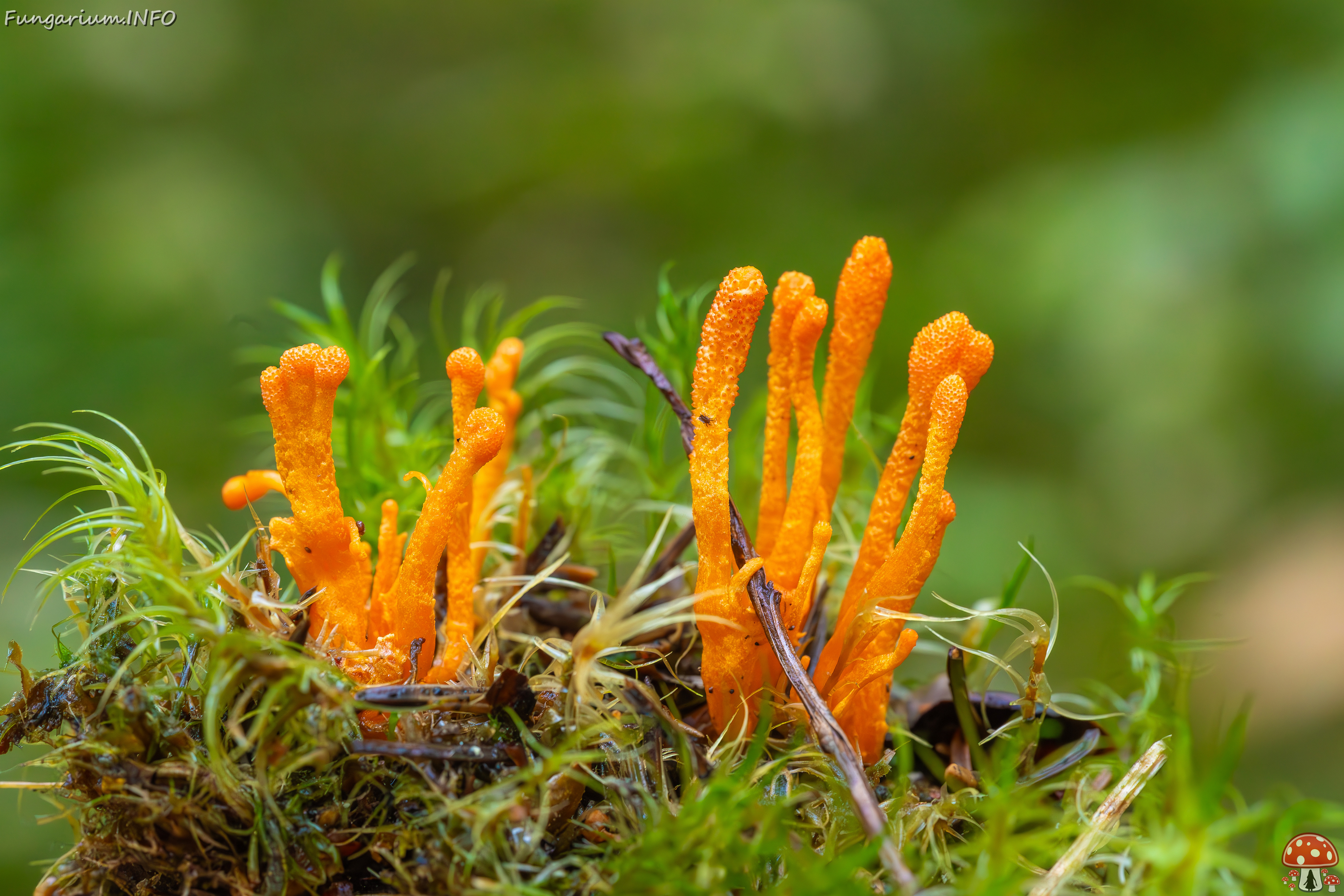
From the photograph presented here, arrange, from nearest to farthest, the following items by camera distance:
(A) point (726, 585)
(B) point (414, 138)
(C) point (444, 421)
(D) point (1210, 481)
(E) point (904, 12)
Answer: (A) point (726, 585), (C) point (444, 421), (D) point (1210, 481), (E) point (904, 12), (B) point (414, 138)

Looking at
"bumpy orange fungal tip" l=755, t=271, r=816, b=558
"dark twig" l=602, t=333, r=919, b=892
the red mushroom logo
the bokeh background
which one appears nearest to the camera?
"dark twig" l=602, t=333, r=919, b=892

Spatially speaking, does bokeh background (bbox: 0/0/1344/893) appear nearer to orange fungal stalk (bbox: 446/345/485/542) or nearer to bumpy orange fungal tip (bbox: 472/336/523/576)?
bumpy orange fungal tip (bbox: 472/336/523/576)

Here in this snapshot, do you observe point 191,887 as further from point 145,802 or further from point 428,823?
point 428,823

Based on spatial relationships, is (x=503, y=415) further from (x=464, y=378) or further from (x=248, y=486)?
(x=248, y=486)

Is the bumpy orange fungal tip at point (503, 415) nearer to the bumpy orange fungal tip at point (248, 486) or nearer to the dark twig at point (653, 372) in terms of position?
the dark twig at point (653, 372)

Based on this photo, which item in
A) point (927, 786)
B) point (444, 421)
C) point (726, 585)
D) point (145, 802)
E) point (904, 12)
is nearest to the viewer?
point (145, 802)

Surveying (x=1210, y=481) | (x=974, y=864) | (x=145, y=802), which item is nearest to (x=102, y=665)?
(x=145, y=802)

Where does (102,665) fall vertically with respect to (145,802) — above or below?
above

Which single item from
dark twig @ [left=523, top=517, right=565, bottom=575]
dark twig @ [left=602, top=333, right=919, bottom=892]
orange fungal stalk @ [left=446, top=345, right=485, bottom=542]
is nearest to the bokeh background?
dark twig @ [left=523, top=517, right=565, bottom=575]
